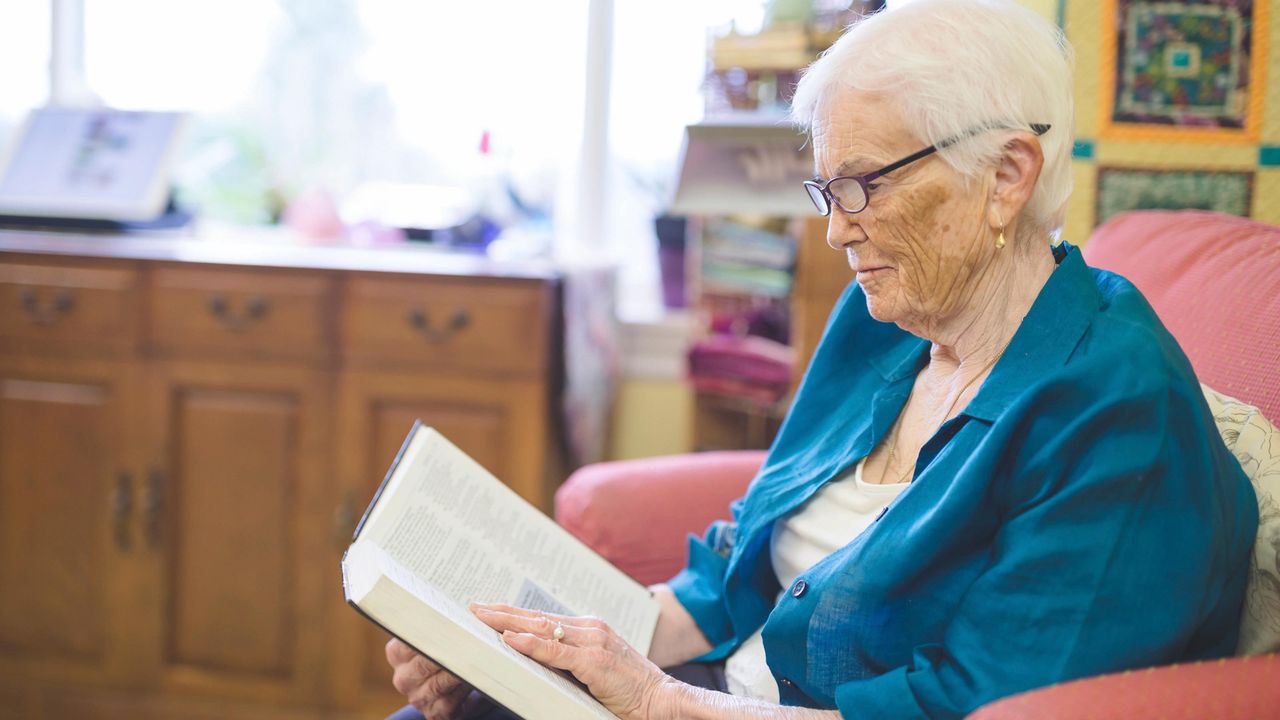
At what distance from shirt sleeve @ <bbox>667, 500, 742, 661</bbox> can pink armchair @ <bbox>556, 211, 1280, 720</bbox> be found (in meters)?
0.13

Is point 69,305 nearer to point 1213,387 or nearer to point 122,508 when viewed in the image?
point 122,508

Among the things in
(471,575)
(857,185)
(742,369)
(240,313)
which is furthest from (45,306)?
(857,185)

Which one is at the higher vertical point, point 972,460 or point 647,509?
point 972,460

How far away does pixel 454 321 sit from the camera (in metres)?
2.04

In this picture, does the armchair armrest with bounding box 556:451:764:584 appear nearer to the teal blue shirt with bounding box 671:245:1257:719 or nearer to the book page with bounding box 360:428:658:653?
the book page with bounding box 360:428:658:653

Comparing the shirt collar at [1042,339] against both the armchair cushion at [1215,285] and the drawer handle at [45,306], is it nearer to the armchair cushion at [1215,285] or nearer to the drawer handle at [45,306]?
the armchair cushion at [1215,285]

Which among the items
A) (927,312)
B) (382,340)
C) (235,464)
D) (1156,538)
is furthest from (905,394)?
(235,464)

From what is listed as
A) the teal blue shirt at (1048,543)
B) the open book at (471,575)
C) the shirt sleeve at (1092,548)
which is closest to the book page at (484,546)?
the open book at (471,575)

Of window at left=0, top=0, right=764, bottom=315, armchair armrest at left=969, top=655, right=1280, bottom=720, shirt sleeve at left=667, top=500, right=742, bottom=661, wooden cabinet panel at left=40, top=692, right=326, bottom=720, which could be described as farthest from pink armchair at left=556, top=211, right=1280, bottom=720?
window at left=0, top=0, right=764, bottom=315

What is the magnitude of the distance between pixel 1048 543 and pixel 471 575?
1.77 ft

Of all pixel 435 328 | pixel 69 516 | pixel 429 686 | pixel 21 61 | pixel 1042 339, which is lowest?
pixel 69 516

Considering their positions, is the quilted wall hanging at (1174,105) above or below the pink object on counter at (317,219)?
above

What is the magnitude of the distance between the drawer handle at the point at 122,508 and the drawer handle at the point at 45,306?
318mm

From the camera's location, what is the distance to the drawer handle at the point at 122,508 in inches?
83.7
